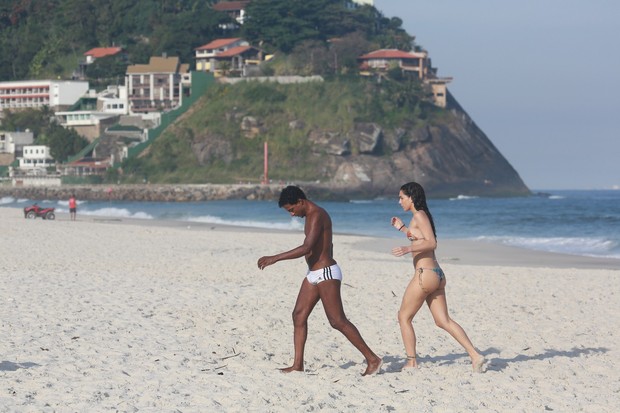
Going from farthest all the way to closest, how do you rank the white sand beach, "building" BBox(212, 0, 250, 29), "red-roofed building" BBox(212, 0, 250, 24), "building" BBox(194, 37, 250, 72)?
"red-roofed building" BBox(212, 0, 250, 24) → "building" BBox(212, 0, 250, 29) → "building" BBox(194, 37, 250, 72) → the white sand beach

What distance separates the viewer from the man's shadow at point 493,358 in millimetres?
10242

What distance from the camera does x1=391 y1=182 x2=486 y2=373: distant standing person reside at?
9.52 m

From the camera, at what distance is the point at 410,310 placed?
32.0 ft

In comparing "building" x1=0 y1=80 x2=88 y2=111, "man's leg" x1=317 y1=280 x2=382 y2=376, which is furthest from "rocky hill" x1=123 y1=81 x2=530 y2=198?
"man's leg" x1=317 y1=280 x2=382 y2=376

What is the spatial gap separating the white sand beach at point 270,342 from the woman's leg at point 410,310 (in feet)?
0.74

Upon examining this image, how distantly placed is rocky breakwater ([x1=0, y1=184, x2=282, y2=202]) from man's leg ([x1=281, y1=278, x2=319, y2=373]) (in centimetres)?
8821

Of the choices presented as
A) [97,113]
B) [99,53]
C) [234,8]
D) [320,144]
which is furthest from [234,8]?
[320,144]

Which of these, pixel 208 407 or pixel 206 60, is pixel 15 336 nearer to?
pixel 208 407

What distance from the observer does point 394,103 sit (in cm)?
11600

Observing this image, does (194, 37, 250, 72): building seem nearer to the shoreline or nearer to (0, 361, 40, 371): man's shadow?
the shoreline

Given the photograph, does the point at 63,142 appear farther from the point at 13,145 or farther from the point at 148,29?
the point at 148,29

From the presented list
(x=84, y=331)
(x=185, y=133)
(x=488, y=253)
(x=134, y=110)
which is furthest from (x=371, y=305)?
(x=134, y=110)

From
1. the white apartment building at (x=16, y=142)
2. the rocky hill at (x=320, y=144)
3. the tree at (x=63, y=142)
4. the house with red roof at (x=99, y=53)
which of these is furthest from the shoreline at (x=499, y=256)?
the house with red roof at (x=99, y=53)

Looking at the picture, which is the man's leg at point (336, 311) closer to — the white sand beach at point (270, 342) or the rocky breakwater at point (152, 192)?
the white sand beach at point (270, 342)
